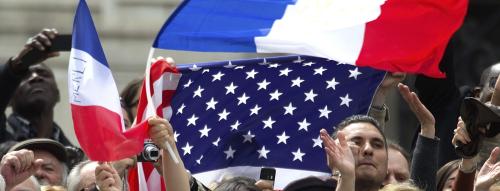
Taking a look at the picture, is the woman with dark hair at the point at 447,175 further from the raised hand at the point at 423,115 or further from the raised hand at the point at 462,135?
the raised hand at the point at 462,135

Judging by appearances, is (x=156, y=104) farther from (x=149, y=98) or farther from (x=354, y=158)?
(x=354, y=158)

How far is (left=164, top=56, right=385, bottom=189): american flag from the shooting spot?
430 inches

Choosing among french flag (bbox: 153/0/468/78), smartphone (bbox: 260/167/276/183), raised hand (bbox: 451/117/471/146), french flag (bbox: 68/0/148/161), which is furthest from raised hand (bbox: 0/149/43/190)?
raised hand (bbox: 451/117/471/146)

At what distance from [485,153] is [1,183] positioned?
233 centimetres

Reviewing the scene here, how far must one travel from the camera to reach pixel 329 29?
34.7ft

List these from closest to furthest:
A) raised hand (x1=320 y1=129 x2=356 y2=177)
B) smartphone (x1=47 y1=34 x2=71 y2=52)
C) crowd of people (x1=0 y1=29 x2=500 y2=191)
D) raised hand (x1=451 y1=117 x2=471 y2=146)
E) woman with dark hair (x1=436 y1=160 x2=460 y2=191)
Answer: raised hand (x1=320 y1=129 x2=356 y2=177), crowd of people (x1=0 y1=29 x2=500 y2=191), raised hand (x1=451 y1=117 x2=471 y2=146), woman with dark hair (x1=436 y1=160 x2=460 y2=191), smartphone (x1=47 y1=34 x2=71 y2=52)

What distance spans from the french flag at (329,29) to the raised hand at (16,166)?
2.78 ft

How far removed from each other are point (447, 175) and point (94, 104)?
1953 millimetres

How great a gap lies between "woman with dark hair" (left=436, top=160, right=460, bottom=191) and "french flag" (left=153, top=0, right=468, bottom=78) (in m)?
0.55

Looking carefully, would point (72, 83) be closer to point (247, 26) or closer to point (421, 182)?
point (247, 26)

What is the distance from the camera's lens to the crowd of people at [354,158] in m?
9.90

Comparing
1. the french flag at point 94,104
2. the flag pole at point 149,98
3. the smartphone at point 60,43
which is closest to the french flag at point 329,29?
the flag pole at point 149,98

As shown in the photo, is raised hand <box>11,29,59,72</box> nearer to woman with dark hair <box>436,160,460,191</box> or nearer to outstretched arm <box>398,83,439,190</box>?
outstretched arm <box>398,83,439,190</box>

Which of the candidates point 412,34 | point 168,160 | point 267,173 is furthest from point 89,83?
point 412,34
